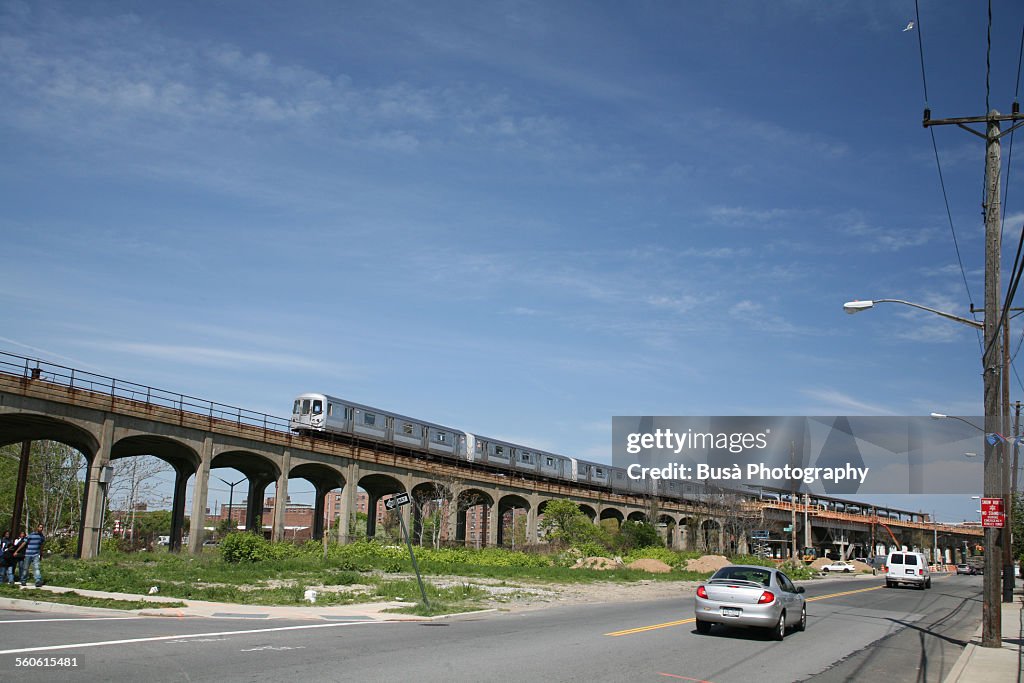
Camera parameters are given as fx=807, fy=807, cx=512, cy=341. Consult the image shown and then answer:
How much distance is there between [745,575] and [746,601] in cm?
99

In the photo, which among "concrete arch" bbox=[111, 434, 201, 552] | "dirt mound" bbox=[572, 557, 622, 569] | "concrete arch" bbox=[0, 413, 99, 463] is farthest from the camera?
"dirt mound" bbox=[572, 557, 622, 569]

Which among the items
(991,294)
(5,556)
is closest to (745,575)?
(991,294)

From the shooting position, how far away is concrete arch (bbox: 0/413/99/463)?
34.8m

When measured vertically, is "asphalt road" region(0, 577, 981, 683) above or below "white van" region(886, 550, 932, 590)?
above

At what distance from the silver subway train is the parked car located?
37.4 meters

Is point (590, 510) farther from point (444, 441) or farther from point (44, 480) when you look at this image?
point (44, 480)

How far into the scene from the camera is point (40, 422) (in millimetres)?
36062

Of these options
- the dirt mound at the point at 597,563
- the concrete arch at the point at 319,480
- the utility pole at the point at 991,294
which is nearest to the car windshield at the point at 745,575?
the utility pole at the point at 991,294

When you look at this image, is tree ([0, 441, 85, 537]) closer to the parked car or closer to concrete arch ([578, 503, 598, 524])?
concrete arch ([578, 503, 598, 524])

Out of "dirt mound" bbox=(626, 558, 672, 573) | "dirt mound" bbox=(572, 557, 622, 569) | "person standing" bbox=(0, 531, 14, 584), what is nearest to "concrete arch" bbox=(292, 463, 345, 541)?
"dirt mound" bbox=(572, 557, 622, 569)

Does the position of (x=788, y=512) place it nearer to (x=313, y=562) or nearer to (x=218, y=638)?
(x=313, y=562)

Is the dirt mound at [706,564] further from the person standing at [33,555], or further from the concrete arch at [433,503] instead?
the person standing at [33,555]

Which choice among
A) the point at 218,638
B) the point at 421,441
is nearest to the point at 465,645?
the point at 218,638

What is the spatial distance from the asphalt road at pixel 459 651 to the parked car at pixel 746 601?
1.36 ft
